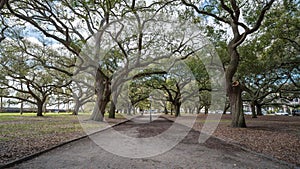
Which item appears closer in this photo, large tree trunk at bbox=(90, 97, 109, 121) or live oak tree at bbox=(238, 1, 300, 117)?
live oak tree at bbox=(238, 1, 300, 117)

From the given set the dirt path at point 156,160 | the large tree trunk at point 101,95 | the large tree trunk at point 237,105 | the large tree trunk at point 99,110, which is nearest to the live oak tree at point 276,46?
the large tree trunk at point 237,105

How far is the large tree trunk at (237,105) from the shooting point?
11.0m

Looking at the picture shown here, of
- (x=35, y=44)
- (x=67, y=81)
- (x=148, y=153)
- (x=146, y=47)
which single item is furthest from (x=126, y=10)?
(x=67, y=81)

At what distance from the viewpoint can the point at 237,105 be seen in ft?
36.2

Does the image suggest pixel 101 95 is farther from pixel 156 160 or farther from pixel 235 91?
pixel 156 160

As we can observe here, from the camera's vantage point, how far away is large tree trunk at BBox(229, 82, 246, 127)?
11023mm

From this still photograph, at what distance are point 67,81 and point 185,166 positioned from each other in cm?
2406

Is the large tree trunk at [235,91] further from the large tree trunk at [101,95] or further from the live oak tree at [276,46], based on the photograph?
the large tree trunk at [101,95]

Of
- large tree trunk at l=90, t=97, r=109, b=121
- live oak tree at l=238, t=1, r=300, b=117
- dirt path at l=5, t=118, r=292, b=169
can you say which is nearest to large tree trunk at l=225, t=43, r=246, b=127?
live oak tree at l=238, t=1, r=300, b=117

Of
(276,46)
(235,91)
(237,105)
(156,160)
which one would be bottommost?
(156,160)

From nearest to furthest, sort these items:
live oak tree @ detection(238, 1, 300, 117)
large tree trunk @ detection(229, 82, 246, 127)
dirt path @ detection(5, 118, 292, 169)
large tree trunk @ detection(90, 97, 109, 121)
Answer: dirt path @ detection(5, 118, 292, 169)
live oak tree @ detection(238, 1, 300, 117)
large tree trunk @ detection(229, 82, 246, 127)
large tree trunk @ detection(90, 97, 109, 121)

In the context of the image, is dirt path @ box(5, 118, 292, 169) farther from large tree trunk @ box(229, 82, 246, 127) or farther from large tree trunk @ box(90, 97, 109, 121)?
large tree trunk @ box(90, 97, 109, 121)

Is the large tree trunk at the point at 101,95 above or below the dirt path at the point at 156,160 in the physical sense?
above

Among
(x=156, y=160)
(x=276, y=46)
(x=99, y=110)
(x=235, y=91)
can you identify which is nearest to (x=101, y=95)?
(x=99, y=110)
